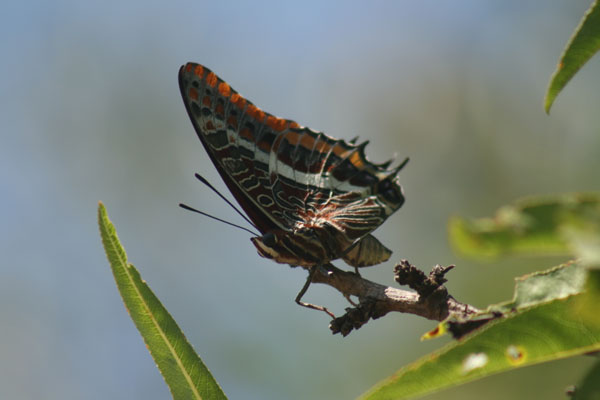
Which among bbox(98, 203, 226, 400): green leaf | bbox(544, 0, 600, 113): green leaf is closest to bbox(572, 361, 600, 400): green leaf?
bbox(544, 0, 600, 113): green leaf

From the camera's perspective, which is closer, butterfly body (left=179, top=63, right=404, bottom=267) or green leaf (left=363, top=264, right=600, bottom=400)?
green leaf (left=363, top=264, right=600, bottom=400)

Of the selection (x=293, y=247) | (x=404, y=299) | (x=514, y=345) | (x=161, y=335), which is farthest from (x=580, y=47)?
(x=293, y=247)

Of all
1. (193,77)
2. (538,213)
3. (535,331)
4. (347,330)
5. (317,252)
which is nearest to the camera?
(538,213)

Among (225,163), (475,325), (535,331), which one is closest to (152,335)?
(475,325)

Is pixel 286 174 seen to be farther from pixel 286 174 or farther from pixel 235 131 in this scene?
pixel 235 131

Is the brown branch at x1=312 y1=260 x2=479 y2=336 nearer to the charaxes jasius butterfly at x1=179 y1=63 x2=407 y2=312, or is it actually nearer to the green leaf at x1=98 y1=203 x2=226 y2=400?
the green leaf at x1=98 y1=203 x2=226 y2=400

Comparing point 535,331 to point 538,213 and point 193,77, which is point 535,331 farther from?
point 193,77
